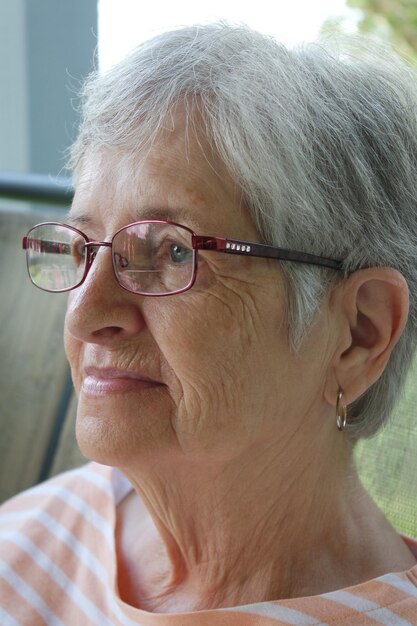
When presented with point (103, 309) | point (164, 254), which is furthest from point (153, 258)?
point (103, 309)

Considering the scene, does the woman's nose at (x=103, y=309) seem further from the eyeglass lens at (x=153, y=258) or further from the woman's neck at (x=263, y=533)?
the woman's neck at (x=263, y=533)

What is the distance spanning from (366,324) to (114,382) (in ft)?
1.58

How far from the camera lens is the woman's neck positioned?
4.75 feet

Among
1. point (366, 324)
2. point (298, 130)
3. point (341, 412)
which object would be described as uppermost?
point (298, 130)

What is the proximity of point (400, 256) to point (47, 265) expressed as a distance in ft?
2.36

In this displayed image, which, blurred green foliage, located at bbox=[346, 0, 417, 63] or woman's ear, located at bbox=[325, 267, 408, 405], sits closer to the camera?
woman's ear, located at bbox=[325, 267, 408, 405]

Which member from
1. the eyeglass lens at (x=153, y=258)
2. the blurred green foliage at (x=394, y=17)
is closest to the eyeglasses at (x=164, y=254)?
the eyeglass lens at (x=153, y=258)

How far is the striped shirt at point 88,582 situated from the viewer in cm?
135

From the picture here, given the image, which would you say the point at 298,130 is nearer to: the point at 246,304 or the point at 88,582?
the point at 246,304

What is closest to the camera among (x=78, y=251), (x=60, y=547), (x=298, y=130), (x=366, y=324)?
(x=298, y=130)

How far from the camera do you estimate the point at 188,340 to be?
1332mm

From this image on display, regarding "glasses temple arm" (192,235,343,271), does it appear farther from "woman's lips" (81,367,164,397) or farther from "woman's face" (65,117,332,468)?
"woman's lips" (81,367,164,397)

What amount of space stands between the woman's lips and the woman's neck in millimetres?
180

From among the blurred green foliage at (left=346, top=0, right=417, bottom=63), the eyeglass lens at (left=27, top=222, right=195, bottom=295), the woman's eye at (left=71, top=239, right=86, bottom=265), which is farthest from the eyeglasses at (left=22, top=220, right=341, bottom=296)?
the blurred green foliage at (left=346, top=0, right=417, bottom=63)
